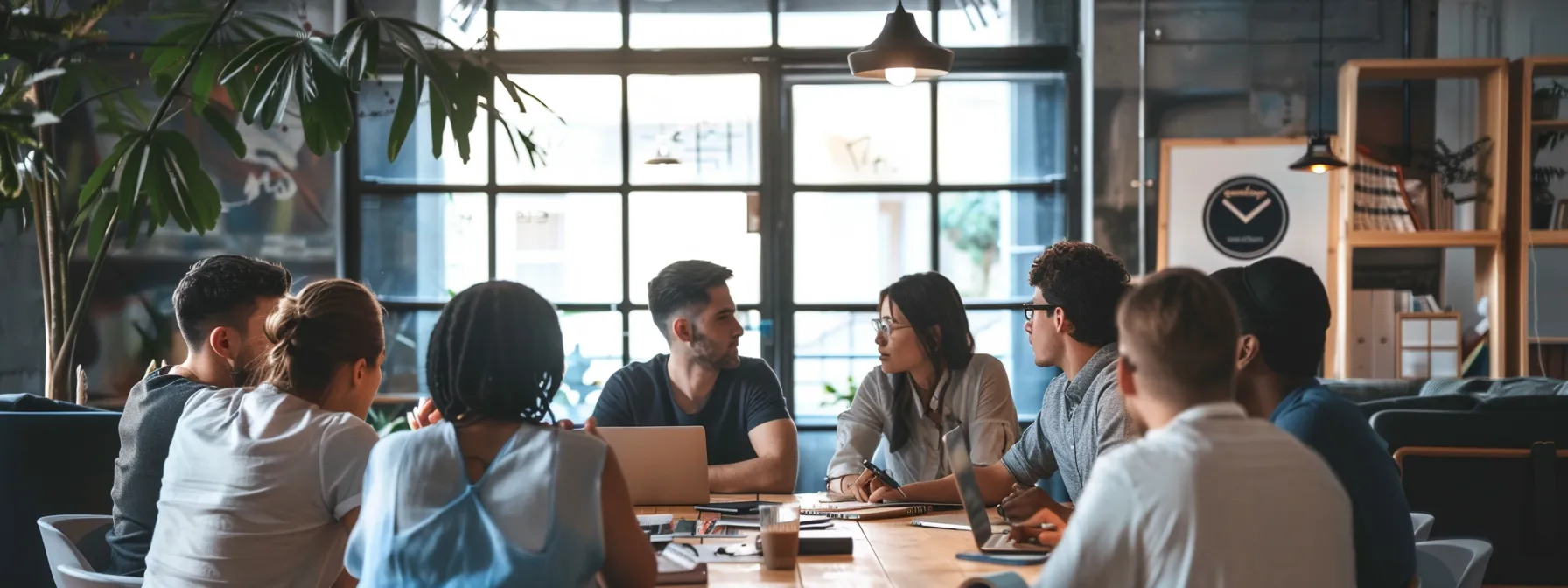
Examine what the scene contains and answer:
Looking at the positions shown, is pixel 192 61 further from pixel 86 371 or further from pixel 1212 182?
pixel 1212 182

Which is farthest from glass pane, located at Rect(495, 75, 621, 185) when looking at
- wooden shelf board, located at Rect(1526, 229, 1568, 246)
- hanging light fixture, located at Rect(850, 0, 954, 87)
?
wooden shelf board, located at Rect(1526, 229, 1568, 246)

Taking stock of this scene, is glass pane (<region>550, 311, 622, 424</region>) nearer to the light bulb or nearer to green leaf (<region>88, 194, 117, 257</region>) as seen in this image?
the light bulb

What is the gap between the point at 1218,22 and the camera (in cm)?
584

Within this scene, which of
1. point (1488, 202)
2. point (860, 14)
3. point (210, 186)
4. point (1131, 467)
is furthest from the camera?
point (860, 14)

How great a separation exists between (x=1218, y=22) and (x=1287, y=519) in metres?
4.82

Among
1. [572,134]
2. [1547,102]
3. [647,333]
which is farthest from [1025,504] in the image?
[1547,102]

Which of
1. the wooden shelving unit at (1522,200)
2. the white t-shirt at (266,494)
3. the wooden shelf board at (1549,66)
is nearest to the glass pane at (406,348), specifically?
the white t-shirt at (266,494)

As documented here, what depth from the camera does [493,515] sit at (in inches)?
68.0

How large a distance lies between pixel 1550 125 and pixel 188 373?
5.28m

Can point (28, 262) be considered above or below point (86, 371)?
above

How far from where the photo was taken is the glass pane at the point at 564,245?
5.95 metres

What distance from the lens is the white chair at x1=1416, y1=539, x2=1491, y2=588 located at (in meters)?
2.35

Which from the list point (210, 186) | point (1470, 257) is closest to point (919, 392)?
point (210, 186)

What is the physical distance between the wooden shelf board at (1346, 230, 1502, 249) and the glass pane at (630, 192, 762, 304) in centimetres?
262
